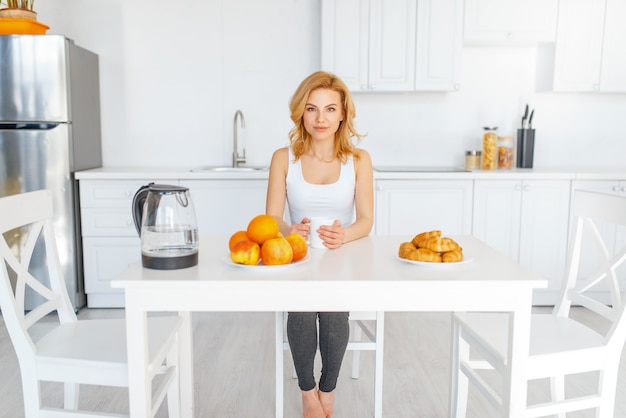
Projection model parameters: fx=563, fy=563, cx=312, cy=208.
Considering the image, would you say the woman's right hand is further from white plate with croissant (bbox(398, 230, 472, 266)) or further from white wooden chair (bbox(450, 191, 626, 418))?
white wooden chair (bbox(450, 191, 626, 418))

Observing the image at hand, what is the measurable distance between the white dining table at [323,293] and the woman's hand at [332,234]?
22 centimetres

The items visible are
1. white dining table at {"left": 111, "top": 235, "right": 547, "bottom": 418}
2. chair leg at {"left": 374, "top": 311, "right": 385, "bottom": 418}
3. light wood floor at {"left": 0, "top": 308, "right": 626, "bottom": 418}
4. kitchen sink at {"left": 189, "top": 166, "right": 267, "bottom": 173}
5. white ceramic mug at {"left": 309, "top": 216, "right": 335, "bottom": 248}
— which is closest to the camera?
white dining table at {"left": 111, "top": 235, "right": 547, "bottom": 418}

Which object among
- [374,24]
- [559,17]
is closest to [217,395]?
[374,24]

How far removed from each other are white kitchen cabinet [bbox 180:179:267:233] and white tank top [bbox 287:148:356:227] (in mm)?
1207

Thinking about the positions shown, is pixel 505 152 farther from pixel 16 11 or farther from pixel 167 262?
pixel 16 11

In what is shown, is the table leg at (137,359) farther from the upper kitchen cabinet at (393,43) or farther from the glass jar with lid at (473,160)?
the glass jar with lid at (473,160)

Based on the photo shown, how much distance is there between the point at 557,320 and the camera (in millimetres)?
1784

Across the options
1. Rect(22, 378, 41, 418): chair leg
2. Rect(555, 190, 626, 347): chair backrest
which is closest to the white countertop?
Rect(555, 190, 626, 347): chair backrest

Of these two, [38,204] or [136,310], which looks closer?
[136,310]

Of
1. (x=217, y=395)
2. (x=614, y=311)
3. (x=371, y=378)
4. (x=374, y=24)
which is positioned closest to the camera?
(x=614, y=311)

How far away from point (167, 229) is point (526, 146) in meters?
2.86

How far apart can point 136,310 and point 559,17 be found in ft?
10.3

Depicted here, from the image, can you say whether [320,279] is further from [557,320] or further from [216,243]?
[557,320]

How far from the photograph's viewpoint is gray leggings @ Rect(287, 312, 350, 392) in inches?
73.9
